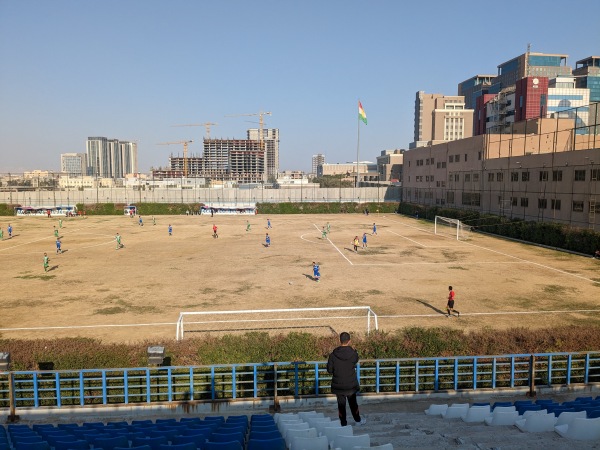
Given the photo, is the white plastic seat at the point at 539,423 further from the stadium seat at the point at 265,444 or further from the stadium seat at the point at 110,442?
the stadium seat at the point at 110,442

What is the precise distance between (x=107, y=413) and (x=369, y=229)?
5234 cm

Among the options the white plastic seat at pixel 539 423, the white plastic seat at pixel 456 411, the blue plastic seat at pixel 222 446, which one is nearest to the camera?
the blue plastic seat at pixel 222 446

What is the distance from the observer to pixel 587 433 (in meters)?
7.44

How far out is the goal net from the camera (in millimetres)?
53447

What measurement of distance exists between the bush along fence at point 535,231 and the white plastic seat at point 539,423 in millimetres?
36976

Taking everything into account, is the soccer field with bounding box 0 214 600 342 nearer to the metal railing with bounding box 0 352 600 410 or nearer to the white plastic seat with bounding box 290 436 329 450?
the metal railing with bounding box 0 352 600 410

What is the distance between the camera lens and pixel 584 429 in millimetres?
7453

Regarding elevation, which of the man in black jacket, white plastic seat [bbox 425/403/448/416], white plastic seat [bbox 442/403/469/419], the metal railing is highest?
the man in black jacket

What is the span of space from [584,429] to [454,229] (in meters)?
56.2

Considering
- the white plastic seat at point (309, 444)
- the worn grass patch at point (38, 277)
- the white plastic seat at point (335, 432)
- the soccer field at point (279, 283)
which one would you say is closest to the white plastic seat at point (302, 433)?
the white plastic seat at point (335, 432)

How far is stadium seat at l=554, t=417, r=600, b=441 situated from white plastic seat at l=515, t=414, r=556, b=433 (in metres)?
0.44

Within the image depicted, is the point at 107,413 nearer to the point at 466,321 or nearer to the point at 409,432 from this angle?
the point at 409,432

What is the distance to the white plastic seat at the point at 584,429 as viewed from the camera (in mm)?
7375

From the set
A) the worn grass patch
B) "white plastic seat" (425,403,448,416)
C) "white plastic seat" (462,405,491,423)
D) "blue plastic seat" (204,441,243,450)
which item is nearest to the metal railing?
"white plastic seat" (425,403,448,416)
